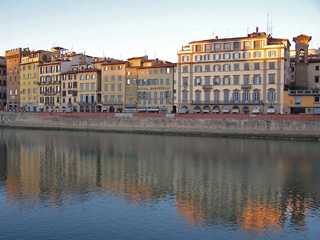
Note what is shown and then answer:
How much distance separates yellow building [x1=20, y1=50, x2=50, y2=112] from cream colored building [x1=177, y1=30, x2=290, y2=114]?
129 ft

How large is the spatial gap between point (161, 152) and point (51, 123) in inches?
1641

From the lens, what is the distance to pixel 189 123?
2415 inches

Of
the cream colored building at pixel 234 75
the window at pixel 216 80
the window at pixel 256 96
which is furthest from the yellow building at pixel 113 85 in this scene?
the window at pixel 256 96

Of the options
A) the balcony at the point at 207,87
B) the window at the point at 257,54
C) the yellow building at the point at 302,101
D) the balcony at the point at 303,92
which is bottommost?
the yellow building at the point at 302,101

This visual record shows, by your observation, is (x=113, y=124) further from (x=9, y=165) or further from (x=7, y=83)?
(x=7, y=83)

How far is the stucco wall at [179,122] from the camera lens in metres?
54.2

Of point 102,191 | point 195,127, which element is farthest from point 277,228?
point 195,127

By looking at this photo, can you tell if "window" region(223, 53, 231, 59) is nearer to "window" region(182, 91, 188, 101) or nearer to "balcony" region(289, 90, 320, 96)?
"window" region(182, 91, 188, 101)

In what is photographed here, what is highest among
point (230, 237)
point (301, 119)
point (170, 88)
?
point (170, 88)

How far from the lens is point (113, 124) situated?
6775 cm

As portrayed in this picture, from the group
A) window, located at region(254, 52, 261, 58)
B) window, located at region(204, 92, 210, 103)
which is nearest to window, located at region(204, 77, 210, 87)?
window, located at region(204, 92, 210, 103)

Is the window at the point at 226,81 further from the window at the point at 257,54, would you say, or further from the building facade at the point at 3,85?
the building facade at the point at 3,85

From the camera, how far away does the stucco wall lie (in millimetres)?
54250

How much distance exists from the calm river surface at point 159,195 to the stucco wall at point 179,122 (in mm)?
15657
